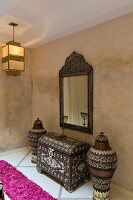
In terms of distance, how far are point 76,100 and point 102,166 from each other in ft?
4.10

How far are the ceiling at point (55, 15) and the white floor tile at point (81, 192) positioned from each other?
228 centimetres

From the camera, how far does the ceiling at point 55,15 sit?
209 cm

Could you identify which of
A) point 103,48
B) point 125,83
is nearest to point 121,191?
point 125,83

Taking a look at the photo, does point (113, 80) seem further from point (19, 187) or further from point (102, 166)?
point (19, 187)

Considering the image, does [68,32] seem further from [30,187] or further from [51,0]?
[30,187]

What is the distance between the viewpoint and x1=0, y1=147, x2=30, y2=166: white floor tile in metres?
3.38

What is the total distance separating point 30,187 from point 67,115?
129 cm

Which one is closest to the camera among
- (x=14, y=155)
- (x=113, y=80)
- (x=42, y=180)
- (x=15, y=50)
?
(x=113, y=80)

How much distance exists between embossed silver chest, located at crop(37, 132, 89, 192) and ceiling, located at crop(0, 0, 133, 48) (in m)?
1.73

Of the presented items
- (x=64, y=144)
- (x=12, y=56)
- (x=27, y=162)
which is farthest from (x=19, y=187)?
(x=12, y=56)

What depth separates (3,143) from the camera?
12.4ft

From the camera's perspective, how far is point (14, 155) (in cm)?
370

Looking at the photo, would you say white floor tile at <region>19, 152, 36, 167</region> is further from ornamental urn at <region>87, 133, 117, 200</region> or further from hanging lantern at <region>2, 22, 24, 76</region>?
hanging lantern at <region>2, 22, 24, 76</region>

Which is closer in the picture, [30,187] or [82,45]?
[30,187]
